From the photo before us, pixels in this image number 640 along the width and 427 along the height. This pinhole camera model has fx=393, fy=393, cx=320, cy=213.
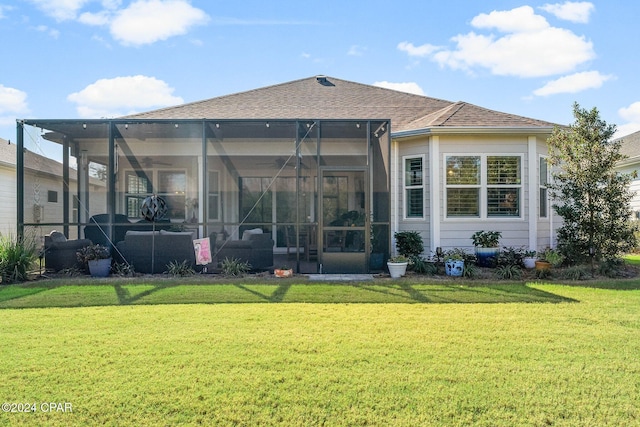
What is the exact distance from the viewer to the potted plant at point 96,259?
7633 mm

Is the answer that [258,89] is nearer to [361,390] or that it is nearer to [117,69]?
[117,69]

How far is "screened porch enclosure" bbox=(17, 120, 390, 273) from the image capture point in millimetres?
8086

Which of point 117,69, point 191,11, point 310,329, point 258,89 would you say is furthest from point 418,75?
point 310,329

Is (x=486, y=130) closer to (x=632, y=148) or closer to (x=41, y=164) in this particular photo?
(x=41, y=164)

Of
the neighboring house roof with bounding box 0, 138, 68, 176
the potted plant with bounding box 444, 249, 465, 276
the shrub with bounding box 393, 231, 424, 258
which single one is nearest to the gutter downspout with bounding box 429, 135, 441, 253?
the shrub with bounding box 393, 231, 424, 258

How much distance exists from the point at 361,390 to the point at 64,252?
7.68 m

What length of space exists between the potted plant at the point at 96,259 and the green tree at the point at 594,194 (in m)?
8.97

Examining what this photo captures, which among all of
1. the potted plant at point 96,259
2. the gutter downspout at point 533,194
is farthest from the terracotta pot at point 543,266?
the potted plant at point 96,259

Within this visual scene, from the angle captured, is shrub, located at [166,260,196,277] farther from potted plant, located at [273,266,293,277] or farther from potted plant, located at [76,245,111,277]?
potted plant, located at [273,266,293,277]

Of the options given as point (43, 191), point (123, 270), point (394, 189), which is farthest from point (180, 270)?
point (394, 189)

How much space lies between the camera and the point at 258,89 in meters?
12.8

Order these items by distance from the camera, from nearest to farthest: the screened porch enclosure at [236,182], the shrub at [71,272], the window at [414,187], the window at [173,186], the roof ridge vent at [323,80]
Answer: the shrub at [71,272]
the screened porch enclosure at [236,182]
the window at [414,187]
the window at [173,186]
the roof ridge vent at [323,80]

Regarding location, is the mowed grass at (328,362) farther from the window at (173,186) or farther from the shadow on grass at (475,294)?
the window at (173,186)

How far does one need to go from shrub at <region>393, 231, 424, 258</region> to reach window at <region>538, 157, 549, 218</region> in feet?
10.00
